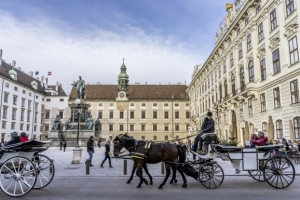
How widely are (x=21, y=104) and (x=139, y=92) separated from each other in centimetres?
3070

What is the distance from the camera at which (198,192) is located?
24.1 feet

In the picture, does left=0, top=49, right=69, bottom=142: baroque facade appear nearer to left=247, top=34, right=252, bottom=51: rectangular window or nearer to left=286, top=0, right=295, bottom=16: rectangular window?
left=247, top=34, right=252, bottom=51: rectangular window

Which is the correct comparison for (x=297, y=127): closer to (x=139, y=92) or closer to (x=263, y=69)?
(x=263, y=69)

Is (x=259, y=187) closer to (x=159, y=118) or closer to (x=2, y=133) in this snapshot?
(x=2, y=133)

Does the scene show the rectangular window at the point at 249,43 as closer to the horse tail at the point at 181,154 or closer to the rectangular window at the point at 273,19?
the rectangular window at the point at 273,19

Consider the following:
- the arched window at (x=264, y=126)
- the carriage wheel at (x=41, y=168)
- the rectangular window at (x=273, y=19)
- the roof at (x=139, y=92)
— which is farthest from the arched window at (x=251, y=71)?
the roof at (x=139, y=92)

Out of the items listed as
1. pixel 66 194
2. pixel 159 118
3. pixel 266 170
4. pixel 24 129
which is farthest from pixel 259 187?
pixel 159 118

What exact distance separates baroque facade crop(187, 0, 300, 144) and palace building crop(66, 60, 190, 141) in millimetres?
30183

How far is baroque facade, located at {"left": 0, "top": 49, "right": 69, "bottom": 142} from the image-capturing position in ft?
151

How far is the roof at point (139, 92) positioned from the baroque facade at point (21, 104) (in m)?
7.25

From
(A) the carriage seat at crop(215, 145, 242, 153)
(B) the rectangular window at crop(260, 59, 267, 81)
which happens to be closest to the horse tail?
(A) the carriage seat at crop(215, 145, 242, 153)

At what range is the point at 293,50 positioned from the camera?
18.9 m

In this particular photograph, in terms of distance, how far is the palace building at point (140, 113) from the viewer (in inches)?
2557

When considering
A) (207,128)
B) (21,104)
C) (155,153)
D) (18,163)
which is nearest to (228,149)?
(207,128)
